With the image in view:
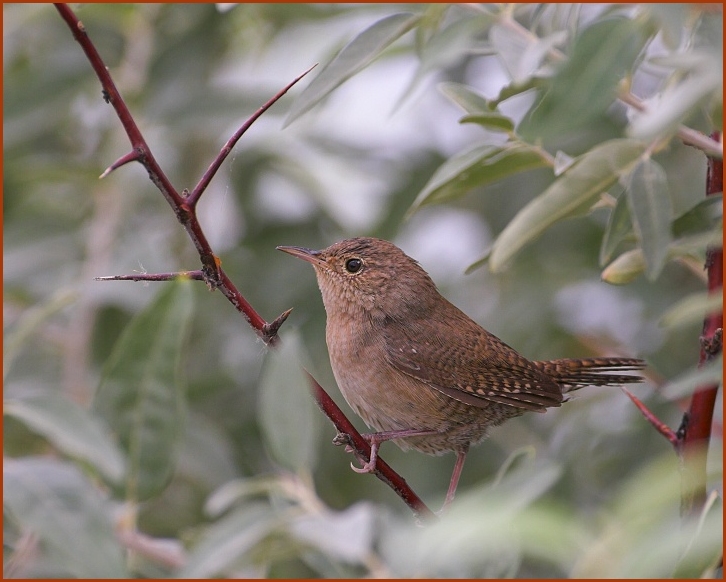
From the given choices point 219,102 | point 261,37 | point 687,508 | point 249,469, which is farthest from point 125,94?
point 687,508

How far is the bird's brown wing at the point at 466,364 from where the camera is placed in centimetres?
348

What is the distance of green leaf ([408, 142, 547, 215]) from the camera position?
241 cm

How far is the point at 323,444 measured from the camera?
4.24 meters

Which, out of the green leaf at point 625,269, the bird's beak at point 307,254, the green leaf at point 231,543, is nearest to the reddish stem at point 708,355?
the green leaf at point 625,269

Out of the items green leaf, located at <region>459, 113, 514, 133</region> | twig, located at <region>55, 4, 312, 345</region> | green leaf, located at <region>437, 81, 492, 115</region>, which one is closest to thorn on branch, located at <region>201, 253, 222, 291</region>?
twig, located at <region>55, 4, 312, 345</region>

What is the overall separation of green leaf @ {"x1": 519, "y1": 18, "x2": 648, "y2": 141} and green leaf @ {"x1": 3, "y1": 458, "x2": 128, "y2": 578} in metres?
1.38

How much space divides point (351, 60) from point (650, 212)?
2.67 ft

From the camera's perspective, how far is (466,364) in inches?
142

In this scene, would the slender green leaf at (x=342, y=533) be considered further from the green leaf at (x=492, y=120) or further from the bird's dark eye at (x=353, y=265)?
the bird's dark eye at (x=353, y=265)

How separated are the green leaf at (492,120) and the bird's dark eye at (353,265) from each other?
4.90ft

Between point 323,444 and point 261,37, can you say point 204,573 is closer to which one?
point 323,444

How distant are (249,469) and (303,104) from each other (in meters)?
2.35

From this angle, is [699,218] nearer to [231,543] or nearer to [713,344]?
[713,344]

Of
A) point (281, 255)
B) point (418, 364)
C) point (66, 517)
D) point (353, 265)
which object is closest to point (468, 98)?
point (418, 364)
